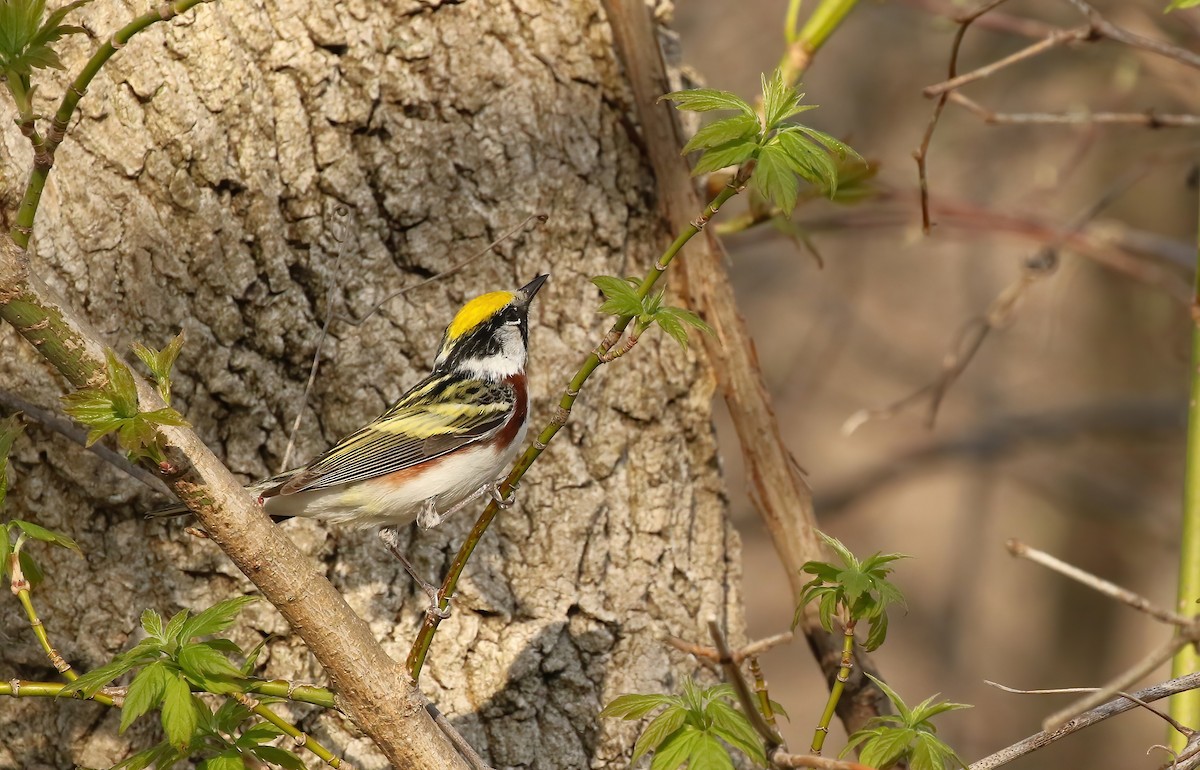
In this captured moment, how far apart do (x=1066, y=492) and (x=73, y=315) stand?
8.10m

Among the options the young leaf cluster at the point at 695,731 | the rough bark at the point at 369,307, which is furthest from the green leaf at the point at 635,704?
the rough bark at the point at 369,307

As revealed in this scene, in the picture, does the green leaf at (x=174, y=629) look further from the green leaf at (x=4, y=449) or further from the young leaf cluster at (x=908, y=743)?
the young leaf cluster at (x=908, y=743)

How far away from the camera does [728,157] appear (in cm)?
212

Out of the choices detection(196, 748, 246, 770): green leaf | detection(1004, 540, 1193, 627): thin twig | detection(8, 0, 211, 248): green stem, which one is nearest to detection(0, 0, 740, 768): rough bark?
detection(8, 0, 211, 248): green stem

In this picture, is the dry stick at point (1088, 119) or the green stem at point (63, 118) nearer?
the green stem at point (63, 118)

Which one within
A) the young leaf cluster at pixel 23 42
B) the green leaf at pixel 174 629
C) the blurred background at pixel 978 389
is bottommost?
the blurred background at pixel 978 389

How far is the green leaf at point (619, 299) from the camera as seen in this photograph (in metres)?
2.13

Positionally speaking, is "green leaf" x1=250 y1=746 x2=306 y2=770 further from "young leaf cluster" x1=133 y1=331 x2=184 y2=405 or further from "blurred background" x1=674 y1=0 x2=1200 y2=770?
"blurred background" x1=674 y1=0 x2=1200 y2=770

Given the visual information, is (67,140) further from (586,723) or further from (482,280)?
(586,723)

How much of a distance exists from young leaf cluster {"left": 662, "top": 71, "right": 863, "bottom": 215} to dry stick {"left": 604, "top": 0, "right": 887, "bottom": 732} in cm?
131

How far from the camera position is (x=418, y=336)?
3.30 meters

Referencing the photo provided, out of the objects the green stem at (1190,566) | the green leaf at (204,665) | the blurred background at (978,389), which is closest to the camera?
the green leaf at (204,665)

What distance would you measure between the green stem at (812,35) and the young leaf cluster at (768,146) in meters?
1.63

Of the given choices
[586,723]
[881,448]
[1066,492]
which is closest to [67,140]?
[586,723]
